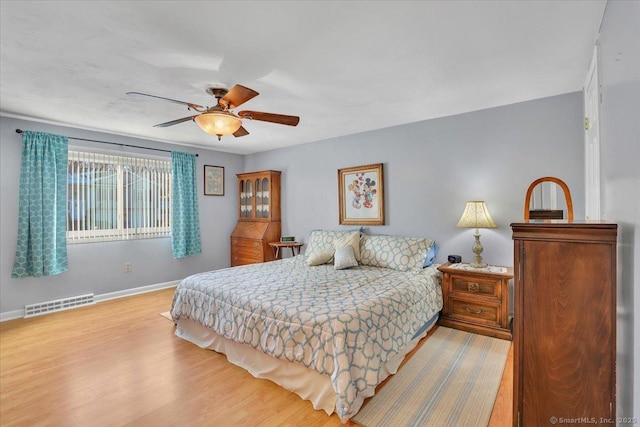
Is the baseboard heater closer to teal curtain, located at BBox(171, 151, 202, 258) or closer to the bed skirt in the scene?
teal curtain, located at BBox(171, 151, 202, 258)

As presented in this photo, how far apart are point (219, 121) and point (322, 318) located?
69.0 inches

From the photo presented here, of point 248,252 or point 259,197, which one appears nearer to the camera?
point 248,252

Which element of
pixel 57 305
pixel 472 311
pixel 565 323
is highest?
pixel 565 323

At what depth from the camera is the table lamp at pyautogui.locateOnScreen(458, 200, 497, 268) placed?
3.04 meters

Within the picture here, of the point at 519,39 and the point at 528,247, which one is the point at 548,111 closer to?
the point at 519,39

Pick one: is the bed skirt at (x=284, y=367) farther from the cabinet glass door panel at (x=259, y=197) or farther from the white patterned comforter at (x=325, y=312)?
the cabinet glass door panel at (x=259, y=197)

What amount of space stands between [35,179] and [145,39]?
9.95 ft

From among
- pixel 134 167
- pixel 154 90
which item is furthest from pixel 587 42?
pixel 134 167

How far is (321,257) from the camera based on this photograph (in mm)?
3742

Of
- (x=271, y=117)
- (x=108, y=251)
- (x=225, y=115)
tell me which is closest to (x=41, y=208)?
(x=108, y=251)

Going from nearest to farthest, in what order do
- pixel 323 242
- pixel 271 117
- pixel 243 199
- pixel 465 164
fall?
1. pixel 271 117
2. pixel 465 164
3. pixel 323 242
4. pixel 243 199

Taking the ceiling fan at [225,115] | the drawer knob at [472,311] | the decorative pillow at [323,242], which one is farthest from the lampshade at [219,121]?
the drawer knob at [472,311]

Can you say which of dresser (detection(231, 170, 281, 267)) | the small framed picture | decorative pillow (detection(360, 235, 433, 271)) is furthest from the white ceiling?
dresser (detection(231, 170, 281, 267))

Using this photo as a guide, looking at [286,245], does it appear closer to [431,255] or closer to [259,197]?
[259,197]
